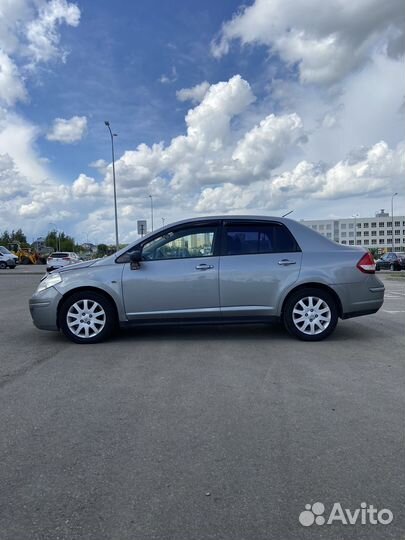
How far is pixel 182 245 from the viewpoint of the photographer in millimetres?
6445

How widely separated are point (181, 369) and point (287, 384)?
1.22 m

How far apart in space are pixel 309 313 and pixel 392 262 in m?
29.9

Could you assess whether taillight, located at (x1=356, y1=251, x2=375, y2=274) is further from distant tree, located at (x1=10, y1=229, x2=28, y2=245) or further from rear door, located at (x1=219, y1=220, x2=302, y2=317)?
distant tree, located at (x1=10, y1=229, x2=28, y2=245)

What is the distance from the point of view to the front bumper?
20.8ft

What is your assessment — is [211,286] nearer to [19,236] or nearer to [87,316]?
[87,316]

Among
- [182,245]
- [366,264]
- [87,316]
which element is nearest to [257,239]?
[182,245]

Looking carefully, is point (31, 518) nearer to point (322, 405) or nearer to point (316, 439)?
point (316, 439)

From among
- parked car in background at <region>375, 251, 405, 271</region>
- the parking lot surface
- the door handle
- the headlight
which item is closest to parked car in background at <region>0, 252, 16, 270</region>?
parked car in background at <region>375, 251, 405, 271</region>

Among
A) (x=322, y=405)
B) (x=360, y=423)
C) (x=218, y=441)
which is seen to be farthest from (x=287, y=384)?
(x=218, y=441)

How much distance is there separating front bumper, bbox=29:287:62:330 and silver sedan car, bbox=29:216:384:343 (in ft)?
0.05

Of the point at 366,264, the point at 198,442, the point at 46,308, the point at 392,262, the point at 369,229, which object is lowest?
the point at 198,442

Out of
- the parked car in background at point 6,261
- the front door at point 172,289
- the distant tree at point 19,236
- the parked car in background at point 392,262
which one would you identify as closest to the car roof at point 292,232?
the front door at point 172,289

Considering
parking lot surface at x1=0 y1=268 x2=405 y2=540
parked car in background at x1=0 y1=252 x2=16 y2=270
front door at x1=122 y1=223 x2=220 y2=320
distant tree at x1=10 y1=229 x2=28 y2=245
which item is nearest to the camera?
parking lot surface at x1=0 y1=268 x2=405 y2=540

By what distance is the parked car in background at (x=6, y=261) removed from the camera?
3662cm
